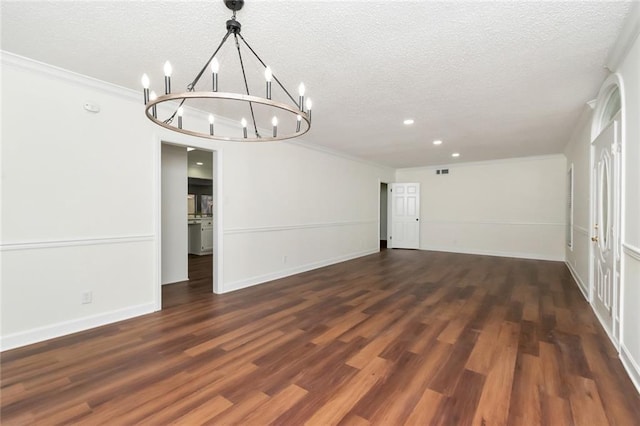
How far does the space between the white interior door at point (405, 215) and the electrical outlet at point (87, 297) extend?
25.1ft

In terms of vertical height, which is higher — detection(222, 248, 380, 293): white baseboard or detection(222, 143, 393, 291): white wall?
detection(222, 143, 393, 291): white wall

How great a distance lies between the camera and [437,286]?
4.71 meters

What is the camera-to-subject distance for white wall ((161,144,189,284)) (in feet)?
15.8

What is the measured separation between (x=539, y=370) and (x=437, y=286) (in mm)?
2463

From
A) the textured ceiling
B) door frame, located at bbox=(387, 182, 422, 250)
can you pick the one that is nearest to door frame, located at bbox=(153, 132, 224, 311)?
the textured ceiling

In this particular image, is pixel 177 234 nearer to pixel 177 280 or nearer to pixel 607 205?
pixel 177 280

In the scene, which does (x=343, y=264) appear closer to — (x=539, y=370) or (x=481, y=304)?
(x=481, y=304)

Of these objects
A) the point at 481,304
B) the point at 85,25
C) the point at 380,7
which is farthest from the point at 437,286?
the point at 85,25

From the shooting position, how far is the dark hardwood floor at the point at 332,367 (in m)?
1.79

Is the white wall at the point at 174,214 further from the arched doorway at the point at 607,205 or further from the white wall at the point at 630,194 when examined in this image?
the arched doorway at the point at 607,205

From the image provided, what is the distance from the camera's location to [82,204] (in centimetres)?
297

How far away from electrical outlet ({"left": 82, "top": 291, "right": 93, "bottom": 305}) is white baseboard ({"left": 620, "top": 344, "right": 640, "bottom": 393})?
465 centimetres

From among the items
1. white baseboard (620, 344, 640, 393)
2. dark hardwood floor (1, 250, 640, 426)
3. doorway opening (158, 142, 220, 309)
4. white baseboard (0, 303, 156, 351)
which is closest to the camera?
dark hardwood floor (1, 250, 640, 426)

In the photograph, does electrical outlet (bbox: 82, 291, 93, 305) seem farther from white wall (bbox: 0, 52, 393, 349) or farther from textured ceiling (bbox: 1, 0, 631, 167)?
textured ceiling (bbox: 1, 0, 631, 167)
